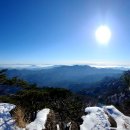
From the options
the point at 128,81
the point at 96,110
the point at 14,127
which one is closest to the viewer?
the point at 14,127

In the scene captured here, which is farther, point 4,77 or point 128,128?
point 4,77

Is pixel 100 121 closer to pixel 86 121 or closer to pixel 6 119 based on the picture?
pixel 86 121

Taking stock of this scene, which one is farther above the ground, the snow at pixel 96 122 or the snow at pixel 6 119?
the snow at pixel 6 119

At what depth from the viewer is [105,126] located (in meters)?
12.1

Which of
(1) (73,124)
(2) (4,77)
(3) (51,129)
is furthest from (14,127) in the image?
(2) (4,77)

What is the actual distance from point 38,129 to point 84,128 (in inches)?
141

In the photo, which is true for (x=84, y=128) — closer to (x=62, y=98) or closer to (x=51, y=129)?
(x=51, y=129)

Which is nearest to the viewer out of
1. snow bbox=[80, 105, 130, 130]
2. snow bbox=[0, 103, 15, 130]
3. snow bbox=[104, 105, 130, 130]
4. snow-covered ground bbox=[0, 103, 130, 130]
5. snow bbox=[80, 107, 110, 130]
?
snow bbox=[0, 103, 15, 130]

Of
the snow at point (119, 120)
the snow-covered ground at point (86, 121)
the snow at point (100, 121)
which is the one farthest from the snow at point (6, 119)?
the snow at point (119, 120)

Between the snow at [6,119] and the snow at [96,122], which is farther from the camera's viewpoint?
the snow at [96,122]

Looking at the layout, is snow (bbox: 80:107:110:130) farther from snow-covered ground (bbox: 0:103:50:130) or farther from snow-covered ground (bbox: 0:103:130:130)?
snow-covered ground (bbox: 0:103:50:130)

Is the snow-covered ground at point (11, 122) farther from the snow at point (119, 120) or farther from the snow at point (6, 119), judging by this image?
the snow at point (119, 120)

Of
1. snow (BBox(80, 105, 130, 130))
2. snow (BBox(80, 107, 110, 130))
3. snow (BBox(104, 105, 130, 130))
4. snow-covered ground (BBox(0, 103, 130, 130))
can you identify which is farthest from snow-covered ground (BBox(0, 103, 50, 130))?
snow (BBox(104, 105, 130, 130))

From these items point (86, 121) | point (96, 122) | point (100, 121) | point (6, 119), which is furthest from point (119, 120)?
point (6, 119)
